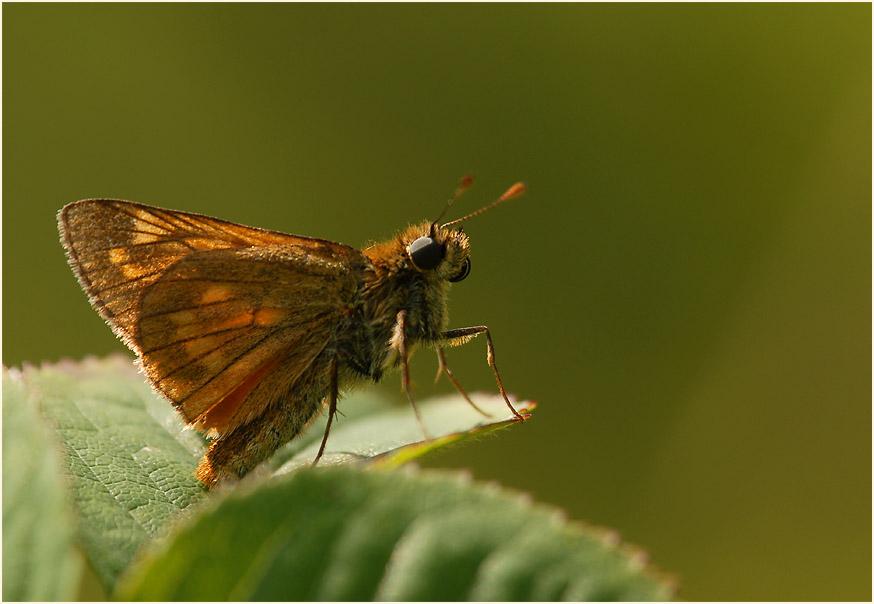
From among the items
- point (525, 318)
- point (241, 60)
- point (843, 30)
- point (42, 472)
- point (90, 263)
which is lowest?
point (42, 472)

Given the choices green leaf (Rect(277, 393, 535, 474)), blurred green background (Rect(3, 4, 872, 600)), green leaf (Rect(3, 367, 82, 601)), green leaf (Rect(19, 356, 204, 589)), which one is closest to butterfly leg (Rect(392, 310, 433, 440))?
green leaf (Rect(277, 393, 535, 474))

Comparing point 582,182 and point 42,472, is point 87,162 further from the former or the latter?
point 42,472

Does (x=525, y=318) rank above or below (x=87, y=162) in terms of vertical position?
below

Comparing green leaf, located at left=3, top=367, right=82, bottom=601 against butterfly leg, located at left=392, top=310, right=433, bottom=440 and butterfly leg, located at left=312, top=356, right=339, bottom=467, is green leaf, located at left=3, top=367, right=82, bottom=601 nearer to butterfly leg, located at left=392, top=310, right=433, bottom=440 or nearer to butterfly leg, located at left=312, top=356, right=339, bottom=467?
butterfly leg, located at left=312, top=356, right=339, bottom=467

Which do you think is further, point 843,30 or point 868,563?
point 843,30

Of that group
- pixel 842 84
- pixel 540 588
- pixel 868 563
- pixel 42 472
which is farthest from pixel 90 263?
pixel 842 84

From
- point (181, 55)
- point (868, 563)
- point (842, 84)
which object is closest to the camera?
point (868, 563)
